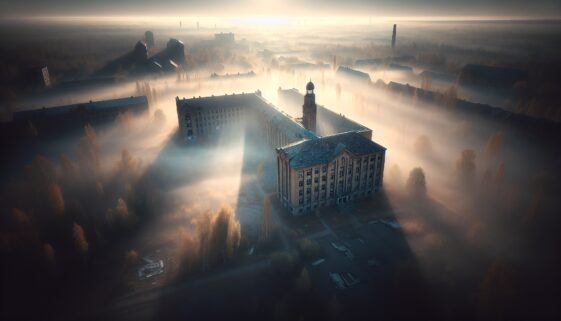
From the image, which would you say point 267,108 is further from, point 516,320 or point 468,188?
point 516,320

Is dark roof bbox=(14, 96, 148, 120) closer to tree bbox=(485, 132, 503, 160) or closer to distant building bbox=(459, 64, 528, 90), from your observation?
tree bbox=(485, 132, 503, 160)

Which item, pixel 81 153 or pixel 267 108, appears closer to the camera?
pixel 81 153

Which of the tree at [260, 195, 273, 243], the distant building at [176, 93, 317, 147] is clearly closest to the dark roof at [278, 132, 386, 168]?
the tree at [260, 195, 273, 243]

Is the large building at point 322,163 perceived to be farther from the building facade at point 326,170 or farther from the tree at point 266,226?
the tree at point 266,226

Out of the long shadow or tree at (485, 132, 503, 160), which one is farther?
tree at (485, 132, 503, 160)

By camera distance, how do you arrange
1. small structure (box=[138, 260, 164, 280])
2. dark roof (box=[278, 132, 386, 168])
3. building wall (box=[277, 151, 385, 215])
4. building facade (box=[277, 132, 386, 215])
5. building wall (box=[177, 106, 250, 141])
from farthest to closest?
building wall (box=[177, 106, 250, 141]), building wall (box=[277, 151, 385, 215]), building facade (box=[277, 132, 386, 215]), dark roof (box=[278, 132, 386, 168]), small structure (box=[138, 260, 164, 280])

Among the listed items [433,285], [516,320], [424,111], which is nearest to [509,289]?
[516,320]
